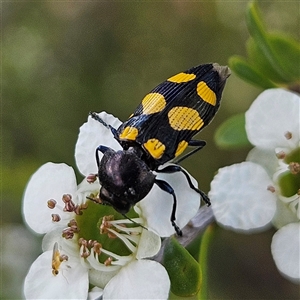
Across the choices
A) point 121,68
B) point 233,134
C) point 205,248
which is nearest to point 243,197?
point 205,248

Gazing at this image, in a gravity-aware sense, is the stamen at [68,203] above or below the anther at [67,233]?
above

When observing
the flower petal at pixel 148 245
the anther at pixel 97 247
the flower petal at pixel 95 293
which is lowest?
the flower petal at pixel 95 293

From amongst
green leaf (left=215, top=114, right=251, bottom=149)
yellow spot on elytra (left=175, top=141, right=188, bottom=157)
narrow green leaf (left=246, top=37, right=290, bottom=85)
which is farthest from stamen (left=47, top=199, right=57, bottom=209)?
narrow green leaf (left=246, top=37, right=290, bottom=85)

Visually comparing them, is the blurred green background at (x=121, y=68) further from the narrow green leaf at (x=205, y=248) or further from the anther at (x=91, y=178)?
the anther at (x=91, y=178)

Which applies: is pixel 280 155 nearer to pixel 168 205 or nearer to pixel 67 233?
pixel 168 205

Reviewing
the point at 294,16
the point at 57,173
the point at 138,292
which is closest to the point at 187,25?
the point at 294,16

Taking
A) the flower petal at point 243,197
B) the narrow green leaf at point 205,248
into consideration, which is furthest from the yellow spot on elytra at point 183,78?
the narrow green leaf at point 205,248

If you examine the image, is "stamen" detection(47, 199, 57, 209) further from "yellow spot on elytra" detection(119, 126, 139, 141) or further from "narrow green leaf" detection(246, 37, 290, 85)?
"narrow green leaf" detection(246, 37, 290, 85)
